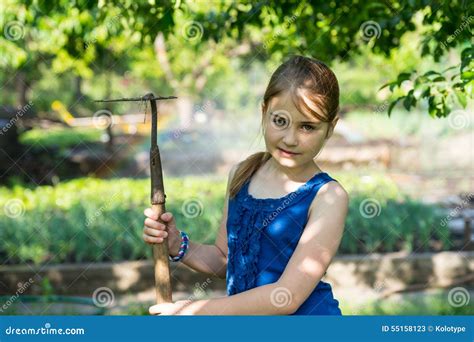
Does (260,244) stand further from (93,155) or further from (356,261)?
(93,155)

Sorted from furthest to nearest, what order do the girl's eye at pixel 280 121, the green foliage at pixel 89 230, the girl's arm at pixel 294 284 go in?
1. the green foliage at pixel 89 230
2. the girl's eye at pixel 280 121
3. the girl's arm at pixel 294 284

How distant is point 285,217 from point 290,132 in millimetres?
230

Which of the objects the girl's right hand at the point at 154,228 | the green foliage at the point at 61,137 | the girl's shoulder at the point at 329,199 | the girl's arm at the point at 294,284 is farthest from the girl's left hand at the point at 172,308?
the green foliage at the point at 61,137

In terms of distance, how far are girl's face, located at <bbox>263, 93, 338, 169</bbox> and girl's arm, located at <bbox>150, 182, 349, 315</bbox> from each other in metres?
0.16

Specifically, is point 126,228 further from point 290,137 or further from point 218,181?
point 290,137

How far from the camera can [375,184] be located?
6.64m

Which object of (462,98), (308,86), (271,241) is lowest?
(271,241)

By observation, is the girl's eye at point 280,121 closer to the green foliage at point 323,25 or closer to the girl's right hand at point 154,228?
the girl's right hand at point 154,228

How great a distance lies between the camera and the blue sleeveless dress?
6.40 ft

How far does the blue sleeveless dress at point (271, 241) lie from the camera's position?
1951 millimetres

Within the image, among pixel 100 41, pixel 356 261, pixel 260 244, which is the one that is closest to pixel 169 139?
pixel 100 41

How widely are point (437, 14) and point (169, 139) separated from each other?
34.0 ft

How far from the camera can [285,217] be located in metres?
1.95

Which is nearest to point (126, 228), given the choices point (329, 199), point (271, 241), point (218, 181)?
point (218, 181)
